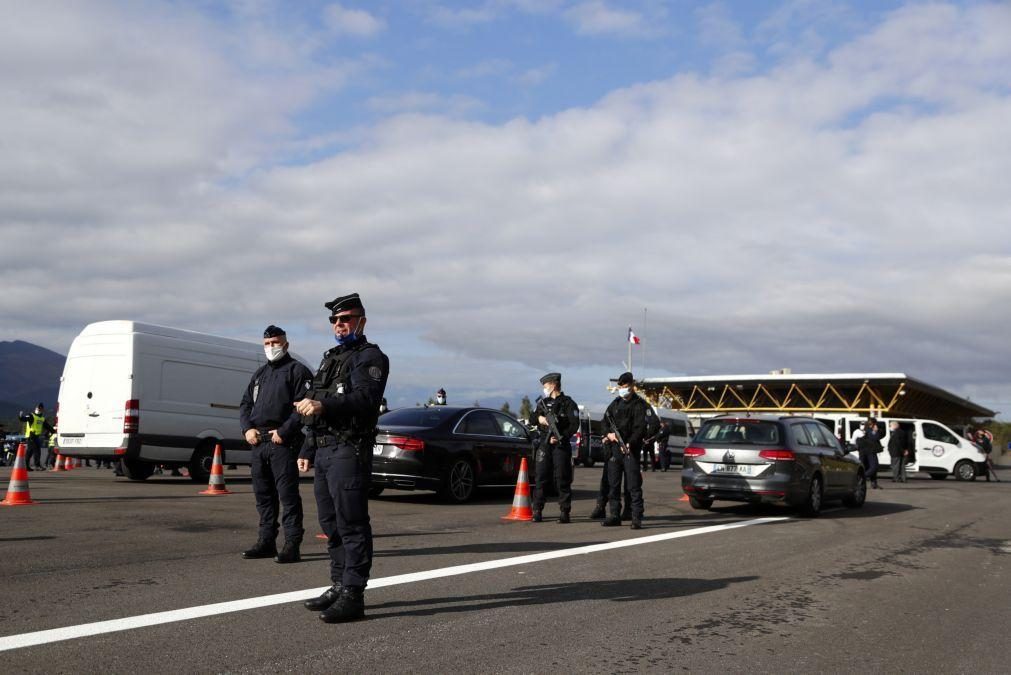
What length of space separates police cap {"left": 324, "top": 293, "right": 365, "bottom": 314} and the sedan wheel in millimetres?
7959

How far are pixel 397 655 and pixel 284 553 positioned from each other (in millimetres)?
3067

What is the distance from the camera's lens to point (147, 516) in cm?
1055

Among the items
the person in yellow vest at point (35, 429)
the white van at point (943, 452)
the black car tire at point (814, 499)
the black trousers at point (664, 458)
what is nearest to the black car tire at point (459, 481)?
the black car tire at point (814, 499)

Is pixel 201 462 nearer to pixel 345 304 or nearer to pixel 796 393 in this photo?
pixel 345 304

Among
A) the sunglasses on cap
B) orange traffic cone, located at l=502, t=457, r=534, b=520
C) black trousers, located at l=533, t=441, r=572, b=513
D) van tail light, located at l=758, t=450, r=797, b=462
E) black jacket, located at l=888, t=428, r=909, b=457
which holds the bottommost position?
orange traffic cone, located at l=502, t=457, r=534, b=520

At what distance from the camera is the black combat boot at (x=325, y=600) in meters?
5.64

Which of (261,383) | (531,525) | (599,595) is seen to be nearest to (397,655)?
(599,595)

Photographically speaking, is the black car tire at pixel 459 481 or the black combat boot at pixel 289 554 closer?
the black combat boot at pixel 289 554

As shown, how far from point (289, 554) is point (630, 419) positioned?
5.01m

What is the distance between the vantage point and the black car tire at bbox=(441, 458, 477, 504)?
44.5 feet

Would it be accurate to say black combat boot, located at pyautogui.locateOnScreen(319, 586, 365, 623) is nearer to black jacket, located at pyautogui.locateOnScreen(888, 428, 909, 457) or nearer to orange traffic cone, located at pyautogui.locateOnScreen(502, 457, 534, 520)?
orange traffic cone, located at pyautogui.locateOnScreen(502, 457, 534, 520)

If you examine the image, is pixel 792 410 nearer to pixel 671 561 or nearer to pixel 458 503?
pixel 458 503

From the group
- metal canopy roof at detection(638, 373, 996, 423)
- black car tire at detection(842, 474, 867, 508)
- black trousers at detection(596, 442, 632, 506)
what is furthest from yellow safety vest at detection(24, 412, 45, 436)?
metal canopy roof at detection(638, 373, 996, 423)

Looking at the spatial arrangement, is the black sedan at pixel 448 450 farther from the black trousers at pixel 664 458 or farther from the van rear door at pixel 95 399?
the black trousers at pixel 664 458
